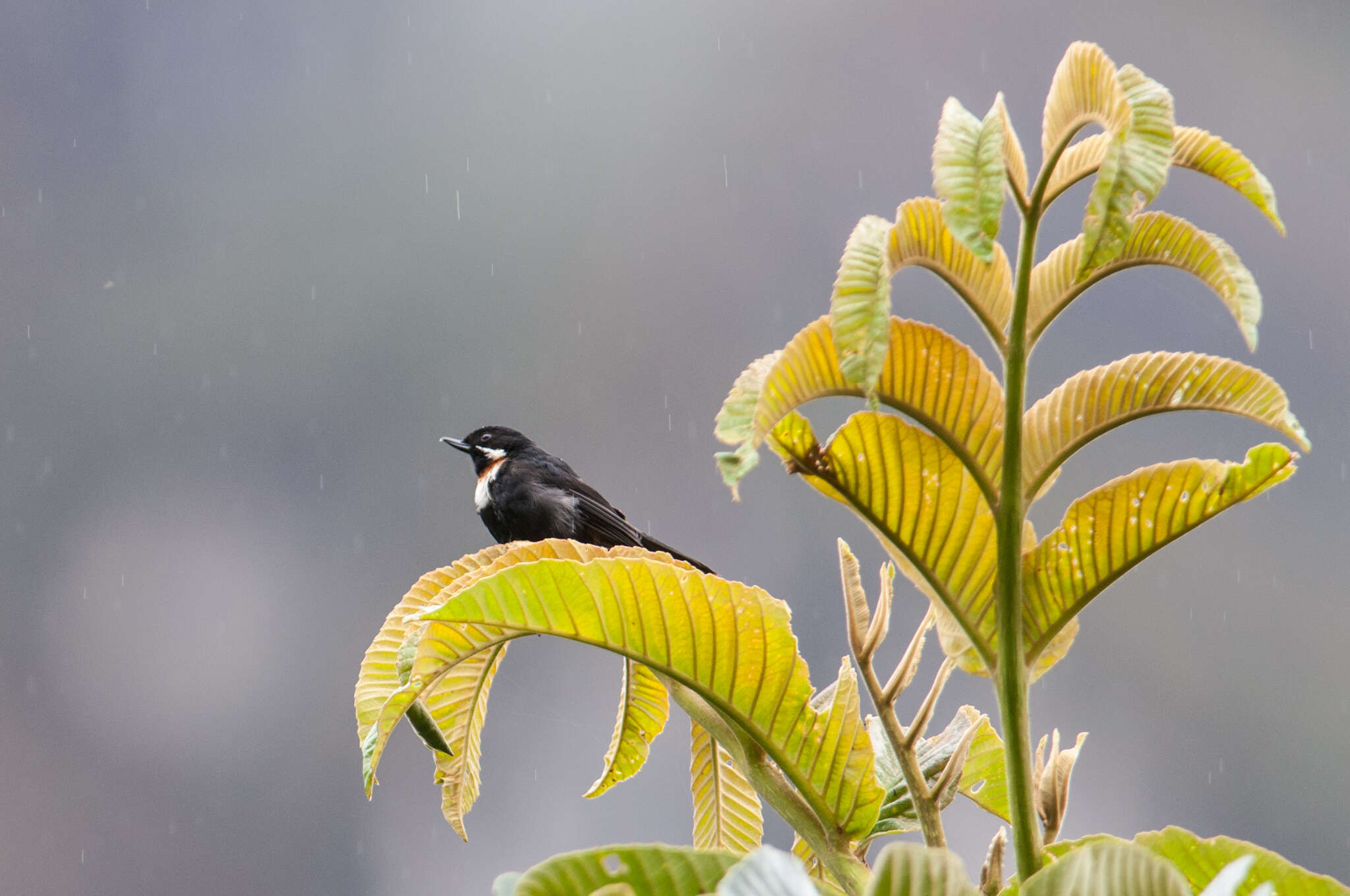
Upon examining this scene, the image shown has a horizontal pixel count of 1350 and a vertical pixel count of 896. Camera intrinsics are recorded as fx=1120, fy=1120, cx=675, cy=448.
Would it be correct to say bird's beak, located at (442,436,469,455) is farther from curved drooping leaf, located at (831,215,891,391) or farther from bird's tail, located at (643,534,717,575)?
curved drooping leaf, located at (831,215,891,391)

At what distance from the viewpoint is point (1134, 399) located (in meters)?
0.51

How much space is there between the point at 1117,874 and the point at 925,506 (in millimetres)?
229

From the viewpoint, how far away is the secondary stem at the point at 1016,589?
46cm

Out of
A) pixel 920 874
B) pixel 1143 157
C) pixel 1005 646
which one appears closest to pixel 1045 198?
pixel 1143 157

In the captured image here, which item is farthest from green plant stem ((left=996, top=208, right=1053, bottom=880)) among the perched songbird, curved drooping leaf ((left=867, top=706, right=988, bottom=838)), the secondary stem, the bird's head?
the bird's head

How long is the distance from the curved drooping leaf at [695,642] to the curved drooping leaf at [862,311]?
0.14 meters

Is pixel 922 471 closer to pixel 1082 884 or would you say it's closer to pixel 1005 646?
pixel 1005 646

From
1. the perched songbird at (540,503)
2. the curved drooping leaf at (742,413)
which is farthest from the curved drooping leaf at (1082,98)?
the perched songbird at (540,503)

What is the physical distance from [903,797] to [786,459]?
25cm

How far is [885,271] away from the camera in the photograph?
42 cm

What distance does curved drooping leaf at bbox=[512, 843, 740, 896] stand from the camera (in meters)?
0.37

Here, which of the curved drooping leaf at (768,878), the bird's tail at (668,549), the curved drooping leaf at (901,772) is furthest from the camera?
the bird's tail at (668,549)

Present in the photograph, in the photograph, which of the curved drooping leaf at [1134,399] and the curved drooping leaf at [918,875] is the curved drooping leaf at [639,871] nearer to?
the curved drooping leaf at [918,875]

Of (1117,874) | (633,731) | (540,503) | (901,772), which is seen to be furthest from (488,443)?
(1117,874)
